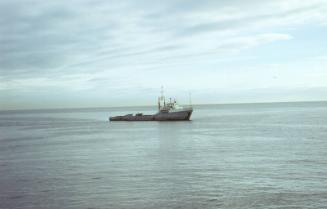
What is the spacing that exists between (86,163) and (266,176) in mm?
19266

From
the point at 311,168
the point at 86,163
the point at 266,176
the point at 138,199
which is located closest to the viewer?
the point at 138,199

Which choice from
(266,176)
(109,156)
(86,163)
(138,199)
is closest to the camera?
(138,199)

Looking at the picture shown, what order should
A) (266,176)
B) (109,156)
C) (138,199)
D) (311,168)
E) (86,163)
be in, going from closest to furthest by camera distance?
(138,199)
(266,176)
(311,168)
(86,163)
(109,156)

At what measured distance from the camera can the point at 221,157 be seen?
47094 mm

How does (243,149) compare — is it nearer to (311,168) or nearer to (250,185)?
(311,168)

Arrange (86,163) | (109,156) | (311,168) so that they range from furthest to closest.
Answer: (109,156)
(86,163)
(311,168)

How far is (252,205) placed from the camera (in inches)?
1005

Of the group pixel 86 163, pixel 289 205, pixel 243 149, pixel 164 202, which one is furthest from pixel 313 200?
pixel 243 149

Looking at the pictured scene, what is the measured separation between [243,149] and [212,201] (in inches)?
1153

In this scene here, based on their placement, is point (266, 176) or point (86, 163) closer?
point (266, 176)

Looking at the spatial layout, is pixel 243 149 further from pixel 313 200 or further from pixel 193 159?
pixel 313 200

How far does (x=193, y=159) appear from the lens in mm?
45688

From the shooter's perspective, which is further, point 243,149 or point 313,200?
point 243,149

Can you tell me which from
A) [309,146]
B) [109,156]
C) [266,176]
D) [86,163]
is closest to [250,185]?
[266,176]
